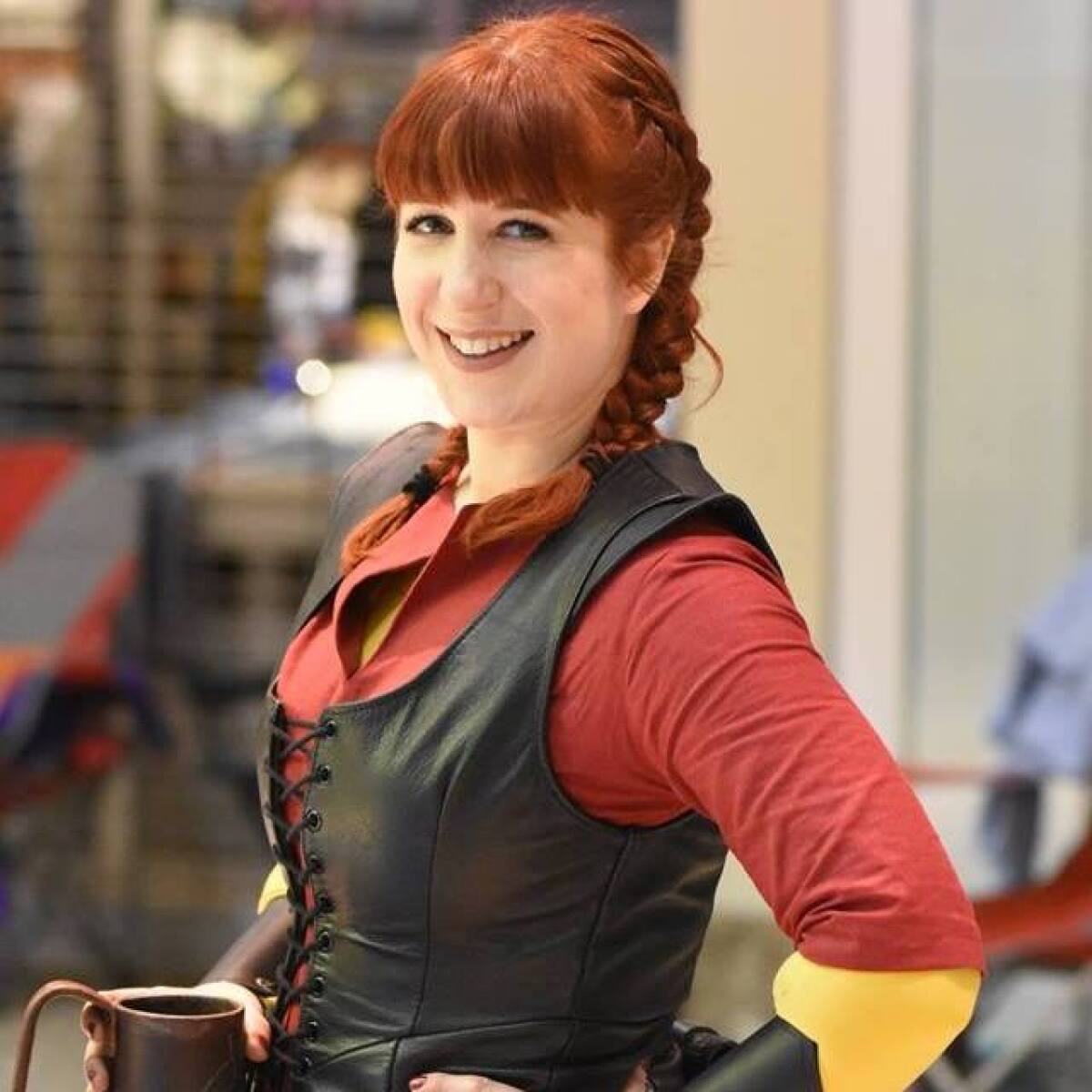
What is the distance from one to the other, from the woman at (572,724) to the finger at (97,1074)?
0.34 ft

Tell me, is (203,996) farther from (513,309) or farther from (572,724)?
(513,309)

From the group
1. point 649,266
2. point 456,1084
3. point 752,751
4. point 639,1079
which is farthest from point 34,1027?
point 649,266

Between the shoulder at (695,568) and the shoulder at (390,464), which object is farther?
the shoulder at (390,464)

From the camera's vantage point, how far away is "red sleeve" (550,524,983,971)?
146 cm

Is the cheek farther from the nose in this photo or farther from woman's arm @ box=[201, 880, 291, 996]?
woman's arm @ box=[201, 880, 291, 996]

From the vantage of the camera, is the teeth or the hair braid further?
the hair braid

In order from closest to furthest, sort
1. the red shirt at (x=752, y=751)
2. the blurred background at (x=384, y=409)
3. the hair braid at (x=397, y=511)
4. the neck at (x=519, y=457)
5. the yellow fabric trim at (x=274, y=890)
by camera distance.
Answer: the red shirt at (x=752, y=751) < the neck at (x=519, y=457) < the hair braid at (x=397, y=511) < the yellow fabric trim at (x=274, y=890) < the blurred background at (x=384, y=409)

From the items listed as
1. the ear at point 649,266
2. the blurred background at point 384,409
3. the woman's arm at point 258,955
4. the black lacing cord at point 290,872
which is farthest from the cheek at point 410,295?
the blurred background at point 384,409

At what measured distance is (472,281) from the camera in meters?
1.61

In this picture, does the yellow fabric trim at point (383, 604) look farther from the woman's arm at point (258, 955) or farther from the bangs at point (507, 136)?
the bangs at point (507, 136)

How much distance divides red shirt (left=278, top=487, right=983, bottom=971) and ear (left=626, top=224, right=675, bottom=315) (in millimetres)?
162

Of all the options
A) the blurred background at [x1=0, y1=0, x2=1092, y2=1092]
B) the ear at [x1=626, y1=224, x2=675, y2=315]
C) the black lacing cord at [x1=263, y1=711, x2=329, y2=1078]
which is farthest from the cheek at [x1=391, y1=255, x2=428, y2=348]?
the blurred background at [x1=0, y1=0, x2=1092, y2=1092]

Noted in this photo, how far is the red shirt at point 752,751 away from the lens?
146cm

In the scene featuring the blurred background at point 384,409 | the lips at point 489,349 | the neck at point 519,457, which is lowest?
the blurred background at point 384,409
